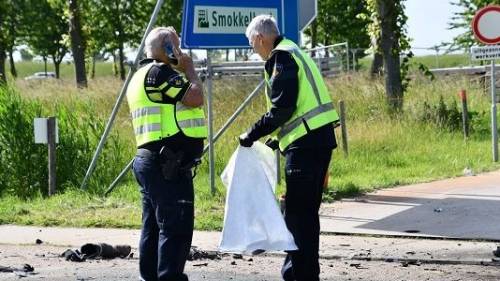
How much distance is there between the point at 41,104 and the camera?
1410 cm

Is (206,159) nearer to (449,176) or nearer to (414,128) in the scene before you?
(449,176)

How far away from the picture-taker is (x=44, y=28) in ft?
171

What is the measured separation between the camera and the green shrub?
13156mm

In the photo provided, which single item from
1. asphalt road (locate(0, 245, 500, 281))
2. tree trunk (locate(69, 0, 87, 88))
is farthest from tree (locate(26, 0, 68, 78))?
asphalt road (locate(0, 245, 500, 281))

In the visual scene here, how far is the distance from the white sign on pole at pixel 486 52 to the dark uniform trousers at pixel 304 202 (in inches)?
344

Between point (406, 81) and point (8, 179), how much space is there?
10.9 meters

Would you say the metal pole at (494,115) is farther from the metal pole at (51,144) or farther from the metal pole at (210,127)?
the metal pole at (51,144)

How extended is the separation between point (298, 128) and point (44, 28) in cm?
4713

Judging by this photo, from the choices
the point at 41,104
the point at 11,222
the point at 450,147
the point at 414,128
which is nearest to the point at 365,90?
the point at 414,128

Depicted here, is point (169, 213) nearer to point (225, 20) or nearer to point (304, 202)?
point (304, 202)

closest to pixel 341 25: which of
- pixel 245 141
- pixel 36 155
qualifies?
pixel 36 155

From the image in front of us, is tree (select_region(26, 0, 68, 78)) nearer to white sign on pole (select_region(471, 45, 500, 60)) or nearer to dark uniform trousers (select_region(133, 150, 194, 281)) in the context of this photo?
white sign on pole (select_region(471, 45, 500, 60))

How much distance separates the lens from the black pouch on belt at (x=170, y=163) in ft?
21.5

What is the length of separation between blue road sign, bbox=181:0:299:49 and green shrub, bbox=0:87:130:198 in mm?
2775
